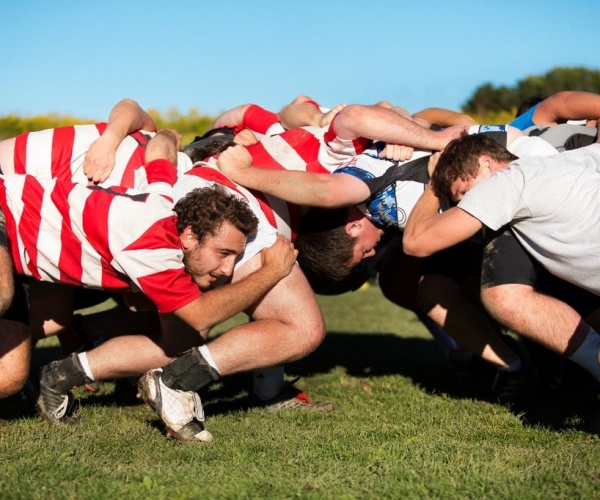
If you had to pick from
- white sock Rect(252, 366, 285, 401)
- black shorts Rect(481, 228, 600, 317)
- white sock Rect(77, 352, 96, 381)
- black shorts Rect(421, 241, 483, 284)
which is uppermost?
black shorts Rect(481, 228, 600, 317)

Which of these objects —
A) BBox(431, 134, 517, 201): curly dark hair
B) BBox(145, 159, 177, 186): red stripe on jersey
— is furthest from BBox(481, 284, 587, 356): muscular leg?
BBox(145, 159, 177, 186): red stripe on jersey

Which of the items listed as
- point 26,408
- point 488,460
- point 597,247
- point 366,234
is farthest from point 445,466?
point 26,408

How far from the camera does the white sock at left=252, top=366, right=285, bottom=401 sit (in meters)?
5.49

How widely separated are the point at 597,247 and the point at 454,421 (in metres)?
1.30

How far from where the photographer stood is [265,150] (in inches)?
213

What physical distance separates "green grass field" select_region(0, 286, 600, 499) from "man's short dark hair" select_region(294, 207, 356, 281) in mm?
921

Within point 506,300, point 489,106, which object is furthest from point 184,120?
point 506,300

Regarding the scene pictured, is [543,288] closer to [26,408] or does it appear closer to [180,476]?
[180,476]

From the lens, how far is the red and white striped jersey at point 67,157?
5191mm

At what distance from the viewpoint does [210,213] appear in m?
4.50

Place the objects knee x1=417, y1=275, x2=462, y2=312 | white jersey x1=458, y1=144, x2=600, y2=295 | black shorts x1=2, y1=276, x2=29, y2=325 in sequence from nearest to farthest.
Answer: white jersey x1=458, y1=144, x2=600, y2=295 → black shorts x1=2, y1=276, x2=29, y2=325 → knee x1=417, y1=275, x2=462, y2=312

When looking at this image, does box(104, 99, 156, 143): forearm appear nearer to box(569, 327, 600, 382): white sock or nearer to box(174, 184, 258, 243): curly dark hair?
box(174, 184, 258, 243): curly dark hair

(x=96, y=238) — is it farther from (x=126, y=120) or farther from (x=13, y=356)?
(x=126, y=120)

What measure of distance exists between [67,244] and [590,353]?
9.49 ft
